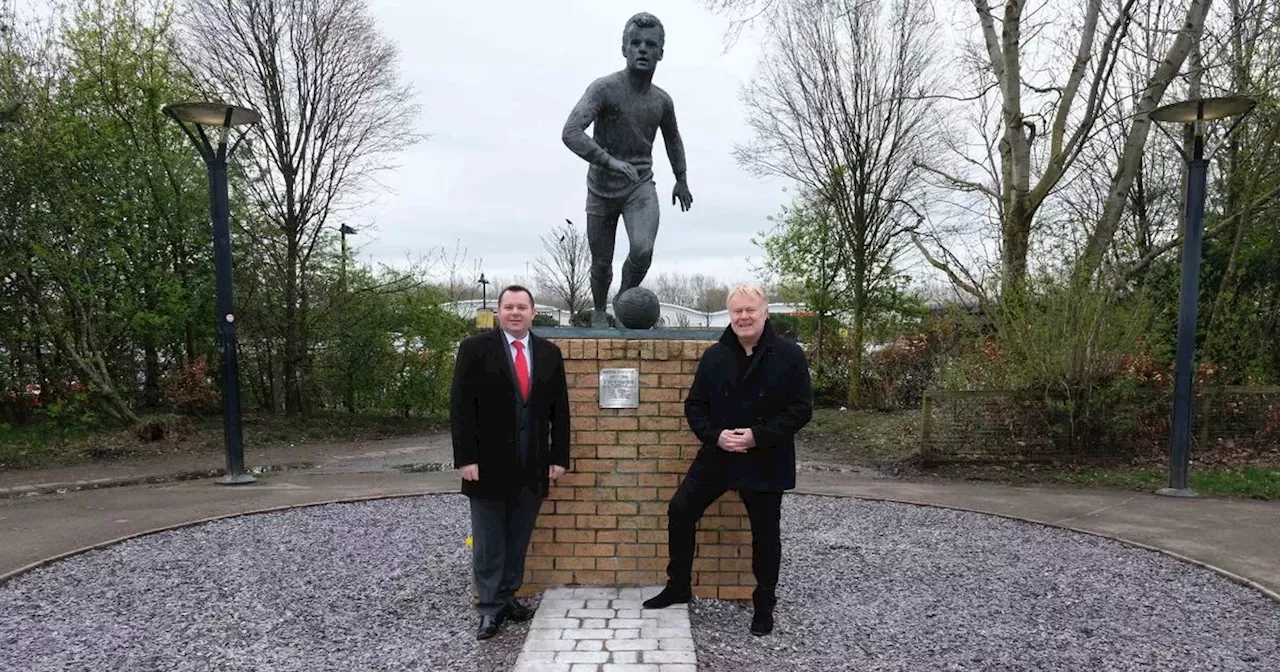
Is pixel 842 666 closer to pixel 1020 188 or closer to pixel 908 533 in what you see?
pixel 908 533

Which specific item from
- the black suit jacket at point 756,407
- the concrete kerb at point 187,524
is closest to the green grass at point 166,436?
the concrete kerb at point 187,524

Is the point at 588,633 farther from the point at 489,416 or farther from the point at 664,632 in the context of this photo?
the point at 489,416

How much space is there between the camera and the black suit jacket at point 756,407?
11.9 ft

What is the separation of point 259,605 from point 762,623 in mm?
2734

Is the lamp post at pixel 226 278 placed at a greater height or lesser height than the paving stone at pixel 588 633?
greater

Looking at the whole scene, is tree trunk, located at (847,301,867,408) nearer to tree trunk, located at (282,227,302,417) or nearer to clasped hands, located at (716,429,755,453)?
tree trunk, located at (282,227,302,417)

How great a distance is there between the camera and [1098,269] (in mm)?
10133

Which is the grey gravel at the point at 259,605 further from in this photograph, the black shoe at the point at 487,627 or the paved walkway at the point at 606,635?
the paved walkway at the point at 606,635

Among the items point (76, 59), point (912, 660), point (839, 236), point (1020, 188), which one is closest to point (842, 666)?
point (912, 660)

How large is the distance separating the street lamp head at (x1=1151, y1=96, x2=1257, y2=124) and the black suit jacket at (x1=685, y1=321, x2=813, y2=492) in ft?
19.6

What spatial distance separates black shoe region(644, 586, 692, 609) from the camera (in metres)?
3.92

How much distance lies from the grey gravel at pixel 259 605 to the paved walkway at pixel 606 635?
0.18m

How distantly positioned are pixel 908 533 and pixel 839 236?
12831mm

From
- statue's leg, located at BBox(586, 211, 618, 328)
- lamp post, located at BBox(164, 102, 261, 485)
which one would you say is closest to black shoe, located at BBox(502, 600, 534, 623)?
statue's leg, located at BBox(586, 211, 618, 328)
